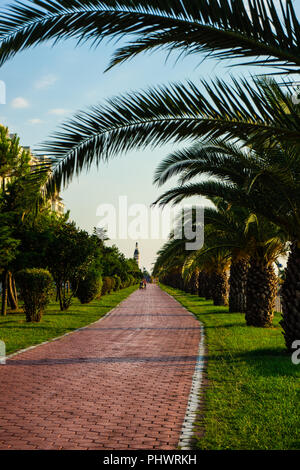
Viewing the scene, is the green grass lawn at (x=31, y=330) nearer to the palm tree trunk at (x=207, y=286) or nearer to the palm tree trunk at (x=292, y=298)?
the palm tree trunk at (x=292, y=298)

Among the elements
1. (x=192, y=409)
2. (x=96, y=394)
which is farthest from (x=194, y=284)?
(x=192, y=409)

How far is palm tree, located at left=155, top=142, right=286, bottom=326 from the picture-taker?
10.5m

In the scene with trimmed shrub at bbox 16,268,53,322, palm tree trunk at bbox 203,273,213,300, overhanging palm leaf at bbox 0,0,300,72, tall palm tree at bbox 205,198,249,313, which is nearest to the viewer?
overhanging palm leaf at bbox 0,0,300,72

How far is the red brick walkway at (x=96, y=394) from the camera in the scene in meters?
5.30

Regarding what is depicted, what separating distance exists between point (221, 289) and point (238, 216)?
474 inches

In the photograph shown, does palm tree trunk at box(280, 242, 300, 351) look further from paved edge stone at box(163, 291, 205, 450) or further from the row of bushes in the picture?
the row of bushes

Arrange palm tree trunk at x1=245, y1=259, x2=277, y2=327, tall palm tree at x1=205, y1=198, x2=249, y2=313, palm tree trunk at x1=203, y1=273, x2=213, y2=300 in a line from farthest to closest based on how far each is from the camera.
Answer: palm tree trunk at x1=203, y1=273, x2=213, y2=300
palm tree trunk at x1=245, y1=259, x2=277, y2=327
tall palm tree at x1=205, y1=198, x2=249, y2=313

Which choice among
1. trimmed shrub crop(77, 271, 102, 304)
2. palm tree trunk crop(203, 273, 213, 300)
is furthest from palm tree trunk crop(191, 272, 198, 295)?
trimmed shrub crop(77, 271, 102, 304)

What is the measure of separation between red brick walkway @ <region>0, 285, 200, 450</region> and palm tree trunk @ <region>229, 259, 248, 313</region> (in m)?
9.62

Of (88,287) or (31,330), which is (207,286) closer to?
(88,287)

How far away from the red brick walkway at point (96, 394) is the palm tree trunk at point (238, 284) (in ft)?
31.6

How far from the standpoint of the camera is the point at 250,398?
6961mm

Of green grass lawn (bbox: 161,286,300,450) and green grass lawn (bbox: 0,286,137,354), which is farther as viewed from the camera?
green grass lawn (bbox: 0,286,137,354)

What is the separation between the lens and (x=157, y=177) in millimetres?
10445
